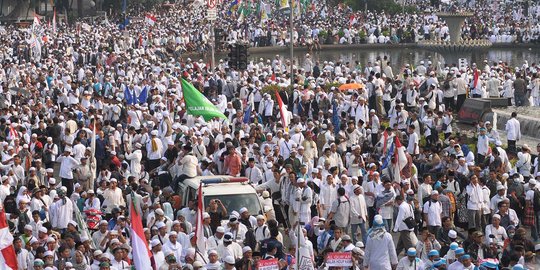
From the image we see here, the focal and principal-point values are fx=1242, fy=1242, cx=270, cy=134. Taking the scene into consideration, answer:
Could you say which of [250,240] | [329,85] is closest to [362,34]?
[329,85]

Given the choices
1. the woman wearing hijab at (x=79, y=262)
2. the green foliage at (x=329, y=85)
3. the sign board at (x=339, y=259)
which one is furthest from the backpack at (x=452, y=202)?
the green foliage at (x=329, y=85)

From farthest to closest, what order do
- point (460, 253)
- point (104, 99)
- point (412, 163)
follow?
1. point (104, 99)
2. point (412, 163)
3. point (460, 253)

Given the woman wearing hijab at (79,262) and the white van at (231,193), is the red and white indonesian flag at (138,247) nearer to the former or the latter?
→ the woman wearing hijab at (79,262)

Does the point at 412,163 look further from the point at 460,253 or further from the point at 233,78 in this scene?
the point at 233,78

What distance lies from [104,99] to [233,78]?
6.70 metres

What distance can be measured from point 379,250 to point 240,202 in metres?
3.02

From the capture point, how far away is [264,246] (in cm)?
1648

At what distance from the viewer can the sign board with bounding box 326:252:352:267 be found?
15219mm

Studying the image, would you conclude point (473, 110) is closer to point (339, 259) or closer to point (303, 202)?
point (303, 202)

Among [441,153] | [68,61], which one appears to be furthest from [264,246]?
[68,61]

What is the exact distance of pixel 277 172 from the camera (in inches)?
803

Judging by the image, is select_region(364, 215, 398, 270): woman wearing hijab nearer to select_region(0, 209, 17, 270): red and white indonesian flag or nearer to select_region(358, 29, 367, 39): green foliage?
select_region(0, 209, 17, 270): red and white indonesian flag

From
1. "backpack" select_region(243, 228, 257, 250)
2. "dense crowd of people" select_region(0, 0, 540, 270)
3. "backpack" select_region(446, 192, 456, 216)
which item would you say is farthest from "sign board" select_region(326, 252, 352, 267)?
"backpack" select_region(446, 192, 456, 216)

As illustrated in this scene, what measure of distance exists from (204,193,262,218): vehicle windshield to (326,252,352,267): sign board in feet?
10.3
